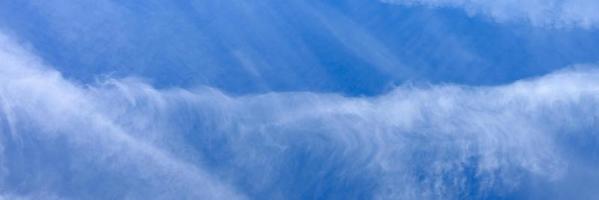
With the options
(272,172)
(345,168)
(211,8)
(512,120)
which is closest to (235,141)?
(272,172)

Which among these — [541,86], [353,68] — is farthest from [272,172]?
[541,86]

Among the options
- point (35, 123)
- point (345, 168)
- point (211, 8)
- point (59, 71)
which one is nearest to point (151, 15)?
point (211, 8)

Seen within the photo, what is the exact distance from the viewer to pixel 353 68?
3.21 meters

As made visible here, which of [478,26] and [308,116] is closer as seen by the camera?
[308,116]

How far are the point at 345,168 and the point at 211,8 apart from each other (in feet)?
3.57

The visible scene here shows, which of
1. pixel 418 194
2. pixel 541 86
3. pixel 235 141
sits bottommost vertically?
pixel 418 194

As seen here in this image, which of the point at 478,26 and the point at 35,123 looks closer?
the point at 35,123

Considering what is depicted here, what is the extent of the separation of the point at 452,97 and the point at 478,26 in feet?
1.45

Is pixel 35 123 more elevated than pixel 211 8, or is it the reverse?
pixel 211 8

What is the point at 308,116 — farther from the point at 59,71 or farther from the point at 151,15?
the point at 59,71

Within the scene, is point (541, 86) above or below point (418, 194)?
above

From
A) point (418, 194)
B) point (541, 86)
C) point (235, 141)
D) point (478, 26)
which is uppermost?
point (478, 26)

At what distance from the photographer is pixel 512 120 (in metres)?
3.10

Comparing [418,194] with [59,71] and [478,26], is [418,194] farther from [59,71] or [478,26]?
[59,71]
